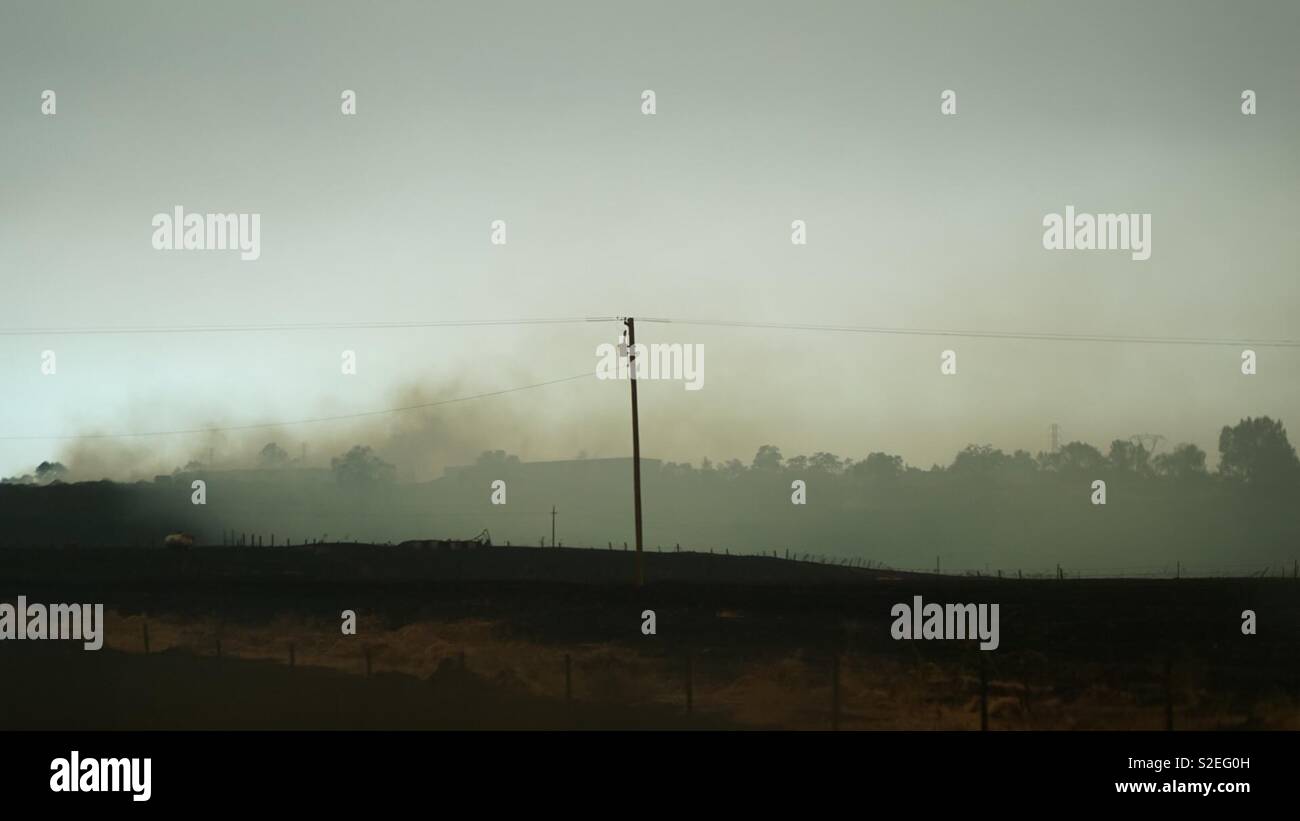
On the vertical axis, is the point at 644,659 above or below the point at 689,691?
below

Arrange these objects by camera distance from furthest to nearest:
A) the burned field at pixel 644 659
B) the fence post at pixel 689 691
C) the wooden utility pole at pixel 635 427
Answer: the wooden utility pole at pixel 635 427
the fence post at pixel 689 691
the burned field at pixel 644 659

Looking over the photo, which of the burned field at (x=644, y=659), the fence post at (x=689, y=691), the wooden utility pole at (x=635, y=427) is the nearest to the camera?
the burned field at (x=644, y=659)

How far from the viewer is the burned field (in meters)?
24.7

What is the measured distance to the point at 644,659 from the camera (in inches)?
1316

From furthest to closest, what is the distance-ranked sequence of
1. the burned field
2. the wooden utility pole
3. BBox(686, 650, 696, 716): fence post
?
the wooden utility pole, BBox(686, 650, 696, 716): fence post, the burned field

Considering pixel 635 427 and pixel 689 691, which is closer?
pixel 689 691

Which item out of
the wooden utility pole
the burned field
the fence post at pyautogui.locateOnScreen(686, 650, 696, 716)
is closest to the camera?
the burned field

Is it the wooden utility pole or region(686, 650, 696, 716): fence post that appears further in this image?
the wooden utility pole

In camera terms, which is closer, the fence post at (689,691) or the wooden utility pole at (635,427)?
the fence post at (689,691)

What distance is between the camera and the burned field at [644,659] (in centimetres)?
2473
